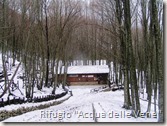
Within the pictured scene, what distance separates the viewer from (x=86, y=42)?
33.2 m

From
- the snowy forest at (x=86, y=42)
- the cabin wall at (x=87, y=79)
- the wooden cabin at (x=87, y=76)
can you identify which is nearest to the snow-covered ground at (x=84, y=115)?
the snowy forest at (x=86, y=42)

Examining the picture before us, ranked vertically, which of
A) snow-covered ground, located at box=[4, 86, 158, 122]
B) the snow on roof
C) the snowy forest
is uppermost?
the snowy forest

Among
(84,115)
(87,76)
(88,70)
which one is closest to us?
(84,115)

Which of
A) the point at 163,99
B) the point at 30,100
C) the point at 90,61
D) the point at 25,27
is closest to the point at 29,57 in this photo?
the point at 25,27

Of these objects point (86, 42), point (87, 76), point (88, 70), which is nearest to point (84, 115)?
point (87, 76)

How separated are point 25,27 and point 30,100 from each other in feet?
13.5

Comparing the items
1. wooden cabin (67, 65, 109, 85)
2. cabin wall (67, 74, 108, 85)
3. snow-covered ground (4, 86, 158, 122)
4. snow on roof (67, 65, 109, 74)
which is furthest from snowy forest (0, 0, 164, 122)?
cabin wall (67, 74, 108, 85)

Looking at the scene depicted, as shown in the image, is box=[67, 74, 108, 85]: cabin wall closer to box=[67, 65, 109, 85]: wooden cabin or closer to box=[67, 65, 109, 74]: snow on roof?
box=[67, 65, 109, 85]: wooden cabin

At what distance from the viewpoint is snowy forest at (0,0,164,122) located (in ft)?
27.5

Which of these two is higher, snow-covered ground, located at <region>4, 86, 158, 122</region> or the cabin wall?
snow-covered ground, located at <region>4, 86, 158, 122</region>

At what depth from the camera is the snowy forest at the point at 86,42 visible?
27.5 ft

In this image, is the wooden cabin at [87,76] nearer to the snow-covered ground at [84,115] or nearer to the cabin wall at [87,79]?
the cabin wall at [87,79]

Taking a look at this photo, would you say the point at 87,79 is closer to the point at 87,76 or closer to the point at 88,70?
the point at 87,76

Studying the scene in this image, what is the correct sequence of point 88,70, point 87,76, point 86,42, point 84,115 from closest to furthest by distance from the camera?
point 84,115 → point 87,76 → point 88,70 → point 86,42
